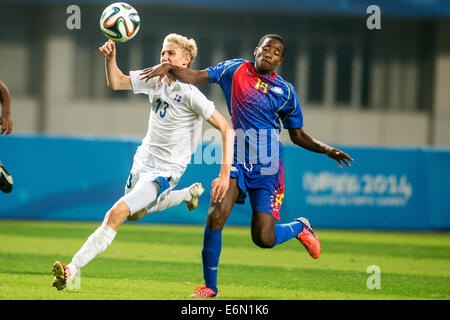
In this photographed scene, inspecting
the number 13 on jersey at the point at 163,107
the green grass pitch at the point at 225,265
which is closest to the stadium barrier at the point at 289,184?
the green grass pitch at the point at 225,265

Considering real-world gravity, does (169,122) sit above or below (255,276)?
above

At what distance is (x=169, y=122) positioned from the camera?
664cm

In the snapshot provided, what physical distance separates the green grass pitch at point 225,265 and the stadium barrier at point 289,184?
495 mm

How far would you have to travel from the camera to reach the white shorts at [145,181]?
240 inches

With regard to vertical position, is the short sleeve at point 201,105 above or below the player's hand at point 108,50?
below

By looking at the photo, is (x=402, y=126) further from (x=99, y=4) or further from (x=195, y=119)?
(x=195, y=119)

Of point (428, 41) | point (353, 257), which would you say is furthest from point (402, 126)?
point (353, 257)

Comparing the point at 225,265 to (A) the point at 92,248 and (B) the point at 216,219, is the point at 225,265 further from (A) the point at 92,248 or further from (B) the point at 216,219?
(A) the point at 92,248

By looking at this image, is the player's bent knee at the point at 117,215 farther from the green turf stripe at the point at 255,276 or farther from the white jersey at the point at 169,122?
the green turf stripe at the point at 255,276

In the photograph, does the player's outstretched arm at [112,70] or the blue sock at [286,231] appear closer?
the player's outstretched arm at [112,70]

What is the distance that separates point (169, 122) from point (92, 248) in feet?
4.82

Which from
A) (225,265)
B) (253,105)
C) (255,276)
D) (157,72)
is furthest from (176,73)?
(225,265)

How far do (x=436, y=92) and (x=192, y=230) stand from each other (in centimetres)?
1309

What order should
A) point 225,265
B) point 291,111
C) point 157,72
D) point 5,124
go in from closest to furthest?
point 157,72 < point 5,124 < point 291,111 < point 225,265
